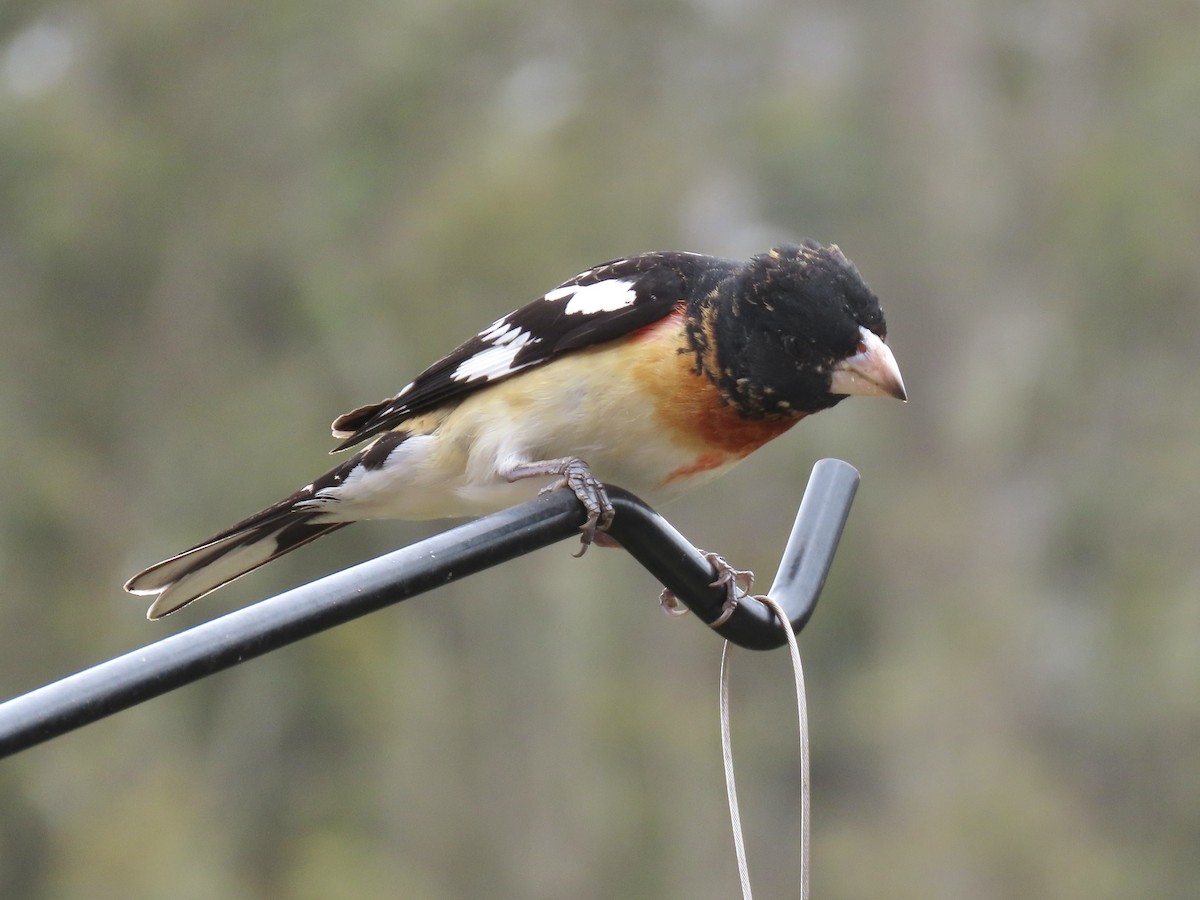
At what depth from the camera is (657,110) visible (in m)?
16.7

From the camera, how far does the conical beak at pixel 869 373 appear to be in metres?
3.64

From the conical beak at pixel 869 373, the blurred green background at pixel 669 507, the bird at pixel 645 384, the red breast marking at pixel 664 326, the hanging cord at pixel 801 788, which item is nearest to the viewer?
the hanging cord at pixel 801 788

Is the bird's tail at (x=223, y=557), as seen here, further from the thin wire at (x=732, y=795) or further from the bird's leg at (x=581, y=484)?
the thin wire at (x=732, y=795)

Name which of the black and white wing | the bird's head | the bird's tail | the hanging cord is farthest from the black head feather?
the bird's tail

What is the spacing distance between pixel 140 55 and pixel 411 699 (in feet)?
16.9

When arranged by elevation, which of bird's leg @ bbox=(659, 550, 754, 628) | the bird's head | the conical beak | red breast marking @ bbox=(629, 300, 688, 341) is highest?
red breast marking @ bbox=(629, 300, 688, 341)

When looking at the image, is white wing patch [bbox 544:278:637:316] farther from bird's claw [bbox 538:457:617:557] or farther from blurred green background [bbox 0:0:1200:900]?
blurred green background [bbox 0:0:1200:900]

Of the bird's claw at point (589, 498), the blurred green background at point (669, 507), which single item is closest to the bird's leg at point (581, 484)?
the bird's claw at point (589, 498)

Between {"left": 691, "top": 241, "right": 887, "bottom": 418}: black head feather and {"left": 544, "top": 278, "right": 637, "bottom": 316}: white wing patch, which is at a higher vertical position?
{"left": 544, "top": 278, "right": 637, "bottom": 316}: white wing patch

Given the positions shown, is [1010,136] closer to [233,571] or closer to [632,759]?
[632,759]

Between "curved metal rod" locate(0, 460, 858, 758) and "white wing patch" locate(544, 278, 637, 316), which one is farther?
"white wing patch" locate(544, 278, 637, 316)

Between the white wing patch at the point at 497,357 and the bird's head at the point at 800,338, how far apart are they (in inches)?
20.6

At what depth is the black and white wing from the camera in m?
3.90

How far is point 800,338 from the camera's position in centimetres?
374
